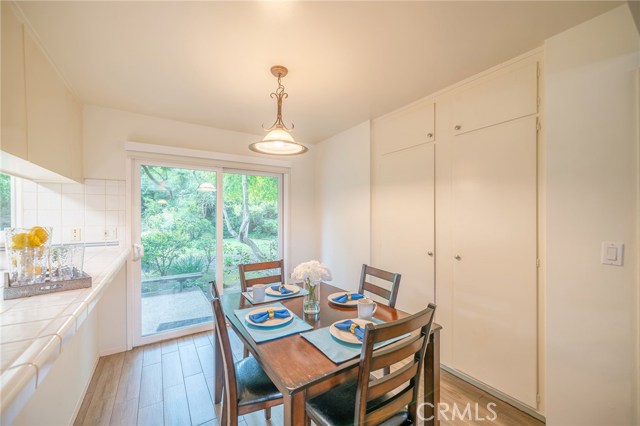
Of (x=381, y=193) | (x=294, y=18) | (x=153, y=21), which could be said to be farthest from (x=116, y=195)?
(x=381, y=193)

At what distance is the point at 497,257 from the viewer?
1849 mm

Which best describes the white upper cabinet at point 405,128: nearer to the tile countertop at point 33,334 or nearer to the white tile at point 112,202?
the tile countertop at point 33,334

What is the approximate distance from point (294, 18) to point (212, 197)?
7.12 ft

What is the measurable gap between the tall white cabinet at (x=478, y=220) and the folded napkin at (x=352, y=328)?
1.18 m

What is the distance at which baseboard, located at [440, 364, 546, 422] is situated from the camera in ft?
5.54

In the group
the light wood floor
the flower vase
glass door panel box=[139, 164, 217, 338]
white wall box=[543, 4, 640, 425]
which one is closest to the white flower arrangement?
the flower vase

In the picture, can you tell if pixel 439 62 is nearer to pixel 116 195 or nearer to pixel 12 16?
pixel 12 16

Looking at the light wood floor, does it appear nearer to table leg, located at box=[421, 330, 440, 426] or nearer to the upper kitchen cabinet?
table leg, located at box=[421, 330, 440, 426]

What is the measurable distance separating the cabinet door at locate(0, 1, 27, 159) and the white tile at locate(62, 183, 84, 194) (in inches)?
49.2

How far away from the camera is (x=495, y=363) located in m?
1.87

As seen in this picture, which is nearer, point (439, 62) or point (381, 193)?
point (439, 62)

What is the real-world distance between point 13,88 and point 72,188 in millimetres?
1393

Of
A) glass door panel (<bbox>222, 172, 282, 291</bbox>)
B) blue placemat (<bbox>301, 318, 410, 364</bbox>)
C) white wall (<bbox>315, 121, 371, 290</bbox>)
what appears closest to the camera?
blue placemat (<bbox>301, 318, 410, 364</bbox>)

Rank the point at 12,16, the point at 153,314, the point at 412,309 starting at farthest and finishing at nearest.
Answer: the point at 153,314 → the point at 412,309 → the point at 12,16
